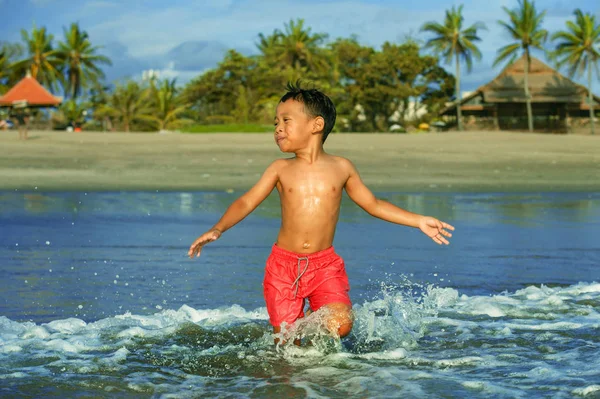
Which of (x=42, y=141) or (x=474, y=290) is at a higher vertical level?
(x=42, y=141)

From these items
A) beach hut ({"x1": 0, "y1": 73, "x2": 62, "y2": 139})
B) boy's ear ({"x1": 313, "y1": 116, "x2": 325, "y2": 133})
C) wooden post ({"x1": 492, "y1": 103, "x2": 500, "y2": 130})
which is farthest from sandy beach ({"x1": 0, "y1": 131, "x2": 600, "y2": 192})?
wooden post ({"x1": 492, "y1": 103, "x2": 500, "y2": 130})

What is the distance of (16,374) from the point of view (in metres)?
3.71

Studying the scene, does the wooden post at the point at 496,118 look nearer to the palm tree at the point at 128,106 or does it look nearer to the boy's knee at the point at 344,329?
the palm tree at the point at 128,106

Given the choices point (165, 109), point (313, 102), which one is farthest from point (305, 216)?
point (165, 109)

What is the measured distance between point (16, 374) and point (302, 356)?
4.22 ft

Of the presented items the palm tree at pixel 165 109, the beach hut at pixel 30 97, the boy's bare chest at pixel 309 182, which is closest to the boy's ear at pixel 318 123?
the boy's bare chest at pixel 309 182

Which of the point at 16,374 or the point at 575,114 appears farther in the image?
the point at 575,114

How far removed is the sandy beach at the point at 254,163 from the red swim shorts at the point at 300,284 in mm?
8682

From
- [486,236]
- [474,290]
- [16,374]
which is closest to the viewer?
[16,374]

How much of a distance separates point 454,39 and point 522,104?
29.5 ft

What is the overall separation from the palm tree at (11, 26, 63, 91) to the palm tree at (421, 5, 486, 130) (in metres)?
29.8

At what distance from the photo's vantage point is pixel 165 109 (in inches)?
2169

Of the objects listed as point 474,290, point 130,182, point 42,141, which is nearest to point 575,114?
point 42,141

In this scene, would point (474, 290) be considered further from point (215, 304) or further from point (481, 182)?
point (481, 182)
